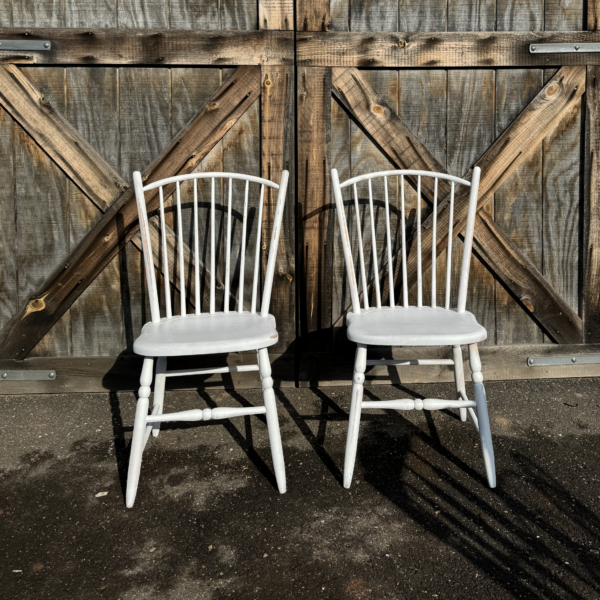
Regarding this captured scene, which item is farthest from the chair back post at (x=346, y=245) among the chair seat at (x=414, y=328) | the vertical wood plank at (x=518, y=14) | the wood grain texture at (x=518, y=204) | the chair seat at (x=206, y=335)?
the vertical wood plank at (x=518, y=14)

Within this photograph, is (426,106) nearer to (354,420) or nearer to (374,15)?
(374,15)

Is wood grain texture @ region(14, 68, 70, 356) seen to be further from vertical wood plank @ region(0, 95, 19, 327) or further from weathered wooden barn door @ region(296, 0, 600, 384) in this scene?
weathered wooden barn door @ region(296, 0, 600, 384)

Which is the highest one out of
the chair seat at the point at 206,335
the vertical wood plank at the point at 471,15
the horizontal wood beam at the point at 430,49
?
the vertical wood plank at the point at 471,15

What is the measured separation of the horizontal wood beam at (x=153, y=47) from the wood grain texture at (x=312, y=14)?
7cm

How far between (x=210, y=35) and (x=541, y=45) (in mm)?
1436

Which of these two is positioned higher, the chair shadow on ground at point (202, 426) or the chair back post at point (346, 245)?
the chair back post at point (346, 245)

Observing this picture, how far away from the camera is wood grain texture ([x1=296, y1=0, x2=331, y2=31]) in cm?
237

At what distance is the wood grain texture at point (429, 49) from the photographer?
2.39 meters

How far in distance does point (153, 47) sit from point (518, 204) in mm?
1751

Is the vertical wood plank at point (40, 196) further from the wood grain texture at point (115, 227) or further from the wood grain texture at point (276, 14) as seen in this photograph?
the wood grain texture at point (276, 14)

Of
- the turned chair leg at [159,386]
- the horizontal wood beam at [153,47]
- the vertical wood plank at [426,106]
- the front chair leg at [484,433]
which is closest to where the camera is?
the front chair leg at [484,433]

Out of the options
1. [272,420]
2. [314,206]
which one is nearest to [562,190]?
[314,206]

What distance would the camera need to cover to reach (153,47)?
2355mm

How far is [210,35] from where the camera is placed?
2.36 metres
